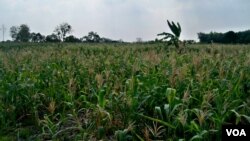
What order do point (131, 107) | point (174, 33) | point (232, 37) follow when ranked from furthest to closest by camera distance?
point (232, 37) < point (174, 33) < point (131, 107)

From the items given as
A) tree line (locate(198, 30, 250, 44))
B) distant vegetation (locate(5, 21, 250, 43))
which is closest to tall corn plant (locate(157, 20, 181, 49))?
distant vegetation (locate(5, 21, 250, 43))

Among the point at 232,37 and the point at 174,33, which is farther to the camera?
the point at 232,37

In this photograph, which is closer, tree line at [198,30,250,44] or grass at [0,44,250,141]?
grass at [0,44,250,141]

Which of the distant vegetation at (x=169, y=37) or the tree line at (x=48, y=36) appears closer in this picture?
the distant vegetation at (x=169, y=37)

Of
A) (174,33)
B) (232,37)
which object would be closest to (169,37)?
(174,33)

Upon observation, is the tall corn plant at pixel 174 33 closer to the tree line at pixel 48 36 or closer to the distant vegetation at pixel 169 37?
the distant vegetation at pixel 169 37

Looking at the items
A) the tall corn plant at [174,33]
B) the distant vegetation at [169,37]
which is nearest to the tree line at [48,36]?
the distant vegetation at [169,37]

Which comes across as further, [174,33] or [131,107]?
[174,33]

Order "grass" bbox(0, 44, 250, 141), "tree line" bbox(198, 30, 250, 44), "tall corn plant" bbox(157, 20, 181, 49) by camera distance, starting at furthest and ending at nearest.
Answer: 1. "tree line" bbox(198, 30, 250, 44)
2. "tall corn plant" bbox(157, 20, 181, 49)
3. "grass" bbox(0, 44, 250, 141)

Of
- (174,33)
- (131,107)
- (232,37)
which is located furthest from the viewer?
(232,37)

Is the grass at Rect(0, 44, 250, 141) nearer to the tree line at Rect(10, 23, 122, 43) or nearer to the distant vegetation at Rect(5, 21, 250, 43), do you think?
the distant vegetation at Rect(5, 21, 250, 43)

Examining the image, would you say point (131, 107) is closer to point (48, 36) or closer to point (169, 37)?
point (169, 37)

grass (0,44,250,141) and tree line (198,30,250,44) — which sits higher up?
tree line (198,30,250,44)

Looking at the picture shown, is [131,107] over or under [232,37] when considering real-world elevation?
under
